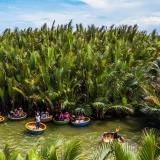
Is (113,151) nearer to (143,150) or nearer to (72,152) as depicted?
(143,150)

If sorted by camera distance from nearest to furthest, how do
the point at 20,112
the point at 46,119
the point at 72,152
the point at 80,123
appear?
the point at 72,152
the point at 80,123
the point at 46,119
the point at 20,112

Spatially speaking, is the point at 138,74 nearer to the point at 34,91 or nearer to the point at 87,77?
the point at 87,77

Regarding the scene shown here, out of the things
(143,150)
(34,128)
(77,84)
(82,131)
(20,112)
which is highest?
(143,150)

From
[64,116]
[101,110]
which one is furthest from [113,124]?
[64,116]

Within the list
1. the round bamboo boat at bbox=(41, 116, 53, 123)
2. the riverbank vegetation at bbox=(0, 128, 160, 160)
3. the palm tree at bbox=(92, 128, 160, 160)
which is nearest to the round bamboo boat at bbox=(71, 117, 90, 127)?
the round bamboo boat at bbox=(41, 116, 53, 123)

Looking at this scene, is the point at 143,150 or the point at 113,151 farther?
the point at 113,151

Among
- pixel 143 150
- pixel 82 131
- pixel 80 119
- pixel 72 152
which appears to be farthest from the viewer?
pixel 80 119

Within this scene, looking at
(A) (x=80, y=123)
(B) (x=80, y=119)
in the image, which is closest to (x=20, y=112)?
(B) (x=80, y=119)

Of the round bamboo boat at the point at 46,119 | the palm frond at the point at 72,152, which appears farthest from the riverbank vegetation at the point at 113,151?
the round bamboo boat at the point at 46,119

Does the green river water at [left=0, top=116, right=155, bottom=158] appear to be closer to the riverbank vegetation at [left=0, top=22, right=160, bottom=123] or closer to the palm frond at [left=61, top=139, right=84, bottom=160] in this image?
the riverbank vegetation at [left=0, top=22, right=160, bottom=123]
